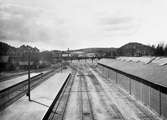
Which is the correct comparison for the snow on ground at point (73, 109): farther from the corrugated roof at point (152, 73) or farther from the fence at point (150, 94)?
the corrugated roof at point (152, 73)

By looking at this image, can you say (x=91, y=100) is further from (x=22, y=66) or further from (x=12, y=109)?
(x=22, y=66)

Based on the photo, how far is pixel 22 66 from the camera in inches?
2724

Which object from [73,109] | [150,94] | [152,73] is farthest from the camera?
[152,73]

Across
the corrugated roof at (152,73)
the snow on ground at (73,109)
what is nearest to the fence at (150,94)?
the corrugated roof at (152,73)

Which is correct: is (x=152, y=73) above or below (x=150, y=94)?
above

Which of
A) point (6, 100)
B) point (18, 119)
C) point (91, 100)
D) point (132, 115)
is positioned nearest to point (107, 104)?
point (91, 100)

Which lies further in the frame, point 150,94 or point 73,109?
point 73,109

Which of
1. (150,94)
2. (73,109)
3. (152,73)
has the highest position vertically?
(152,73)

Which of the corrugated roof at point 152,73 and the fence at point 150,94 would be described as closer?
the fence at point 150,94

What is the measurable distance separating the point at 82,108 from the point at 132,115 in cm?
525

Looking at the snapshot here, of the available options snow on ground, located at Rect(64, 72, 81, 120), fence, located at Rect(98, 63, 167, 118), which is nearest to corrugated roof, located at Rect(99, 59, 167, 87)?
fence, located at Rect(98, 63, 167, 118)

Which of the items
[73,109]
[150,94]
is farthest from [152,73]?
[73,109]

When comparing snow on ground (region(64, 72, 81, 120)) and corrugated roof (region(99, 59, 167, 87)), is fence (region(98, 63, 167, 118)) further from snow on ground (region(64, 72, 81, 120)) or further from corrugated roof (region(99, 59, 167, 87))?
snow on ground (region(64, 72, 81, 120))

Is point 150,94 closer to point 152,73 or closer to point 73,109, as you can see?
point 152,73
